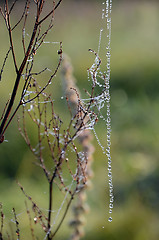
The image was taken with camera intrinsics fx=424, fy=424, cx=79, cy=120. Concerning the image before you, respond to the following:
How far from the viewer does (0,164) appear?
5.71 m

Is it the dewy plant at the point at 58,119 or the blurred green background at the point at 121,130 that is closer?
the dewy plant at the point at 58,119

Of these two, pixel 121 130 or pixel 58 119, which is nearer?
pixel 58 119

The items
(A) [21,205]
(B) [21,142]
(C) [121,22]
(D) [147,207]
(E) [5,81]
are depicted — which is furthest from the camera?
(C) [121,22]

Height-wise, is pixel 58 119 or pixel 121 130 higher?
pixel 121 130

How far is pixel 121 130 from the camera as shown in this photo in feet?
20.7

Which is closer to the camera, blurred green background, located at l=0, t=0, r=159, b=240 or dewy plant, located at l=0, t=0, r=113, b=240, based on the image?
dewy plant, located at l=0, t=0, r=113, b=240

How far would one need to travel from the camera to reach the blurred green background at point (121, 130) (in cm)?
452

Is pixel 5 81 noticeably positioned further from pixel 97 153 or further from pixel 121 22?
pixel 121 22

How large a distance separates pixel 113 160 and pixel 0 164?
4.98 ft

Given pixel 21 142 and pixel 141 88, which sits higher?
pixel 141 88

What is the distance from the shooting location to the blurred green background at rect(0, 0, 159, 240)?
4523mm

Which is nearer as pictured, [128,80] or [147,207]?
[147,207]

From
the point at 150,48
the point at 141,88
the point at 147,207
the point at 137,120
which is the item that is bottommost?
the point at 147,207

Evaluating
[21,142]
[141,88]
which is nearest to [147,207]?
[21,142]
